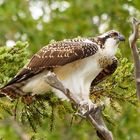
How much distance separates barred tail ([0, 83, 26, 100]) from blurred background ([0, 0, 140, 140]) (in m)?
4.56

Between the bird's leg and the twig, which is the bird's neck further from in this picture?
the twig

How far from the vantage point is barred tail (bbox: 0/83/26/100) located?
16.4 feet

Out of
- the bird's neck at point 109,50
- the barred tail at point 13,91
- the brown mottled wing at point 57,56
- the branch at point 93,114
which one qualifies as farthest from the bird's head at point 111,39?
the branch at point 93,114

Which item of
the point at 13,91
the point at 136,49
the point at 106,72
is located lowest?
the point at 106,72

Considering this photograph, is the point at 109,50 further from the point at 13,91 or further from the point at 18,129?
the point at 18,129

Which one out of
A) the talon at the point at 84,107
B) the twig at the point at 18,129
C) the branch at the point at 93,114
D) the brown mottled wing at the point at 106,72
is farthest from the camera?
the twig at the point at 18,129

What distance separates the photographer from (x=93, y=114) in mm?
4273

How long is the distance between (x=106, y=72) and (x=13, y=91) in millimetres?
721

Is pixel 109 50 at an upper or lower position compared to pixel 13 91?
lower

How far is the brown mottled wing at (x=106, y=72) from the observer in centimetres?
529

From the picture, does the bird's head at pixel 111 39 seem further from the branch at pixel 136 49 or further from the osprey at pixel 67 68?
the branch at pixel 136 49

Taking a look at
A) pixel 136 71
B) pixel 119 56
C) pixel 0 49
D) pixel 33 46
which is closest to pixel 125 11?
pixel 33 46

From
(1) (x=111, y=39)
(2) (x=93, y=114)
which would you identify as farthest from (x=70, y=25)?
(2) (x=93, y=114)

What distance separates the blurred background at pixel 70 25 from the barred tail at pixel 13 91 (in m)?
4.56
